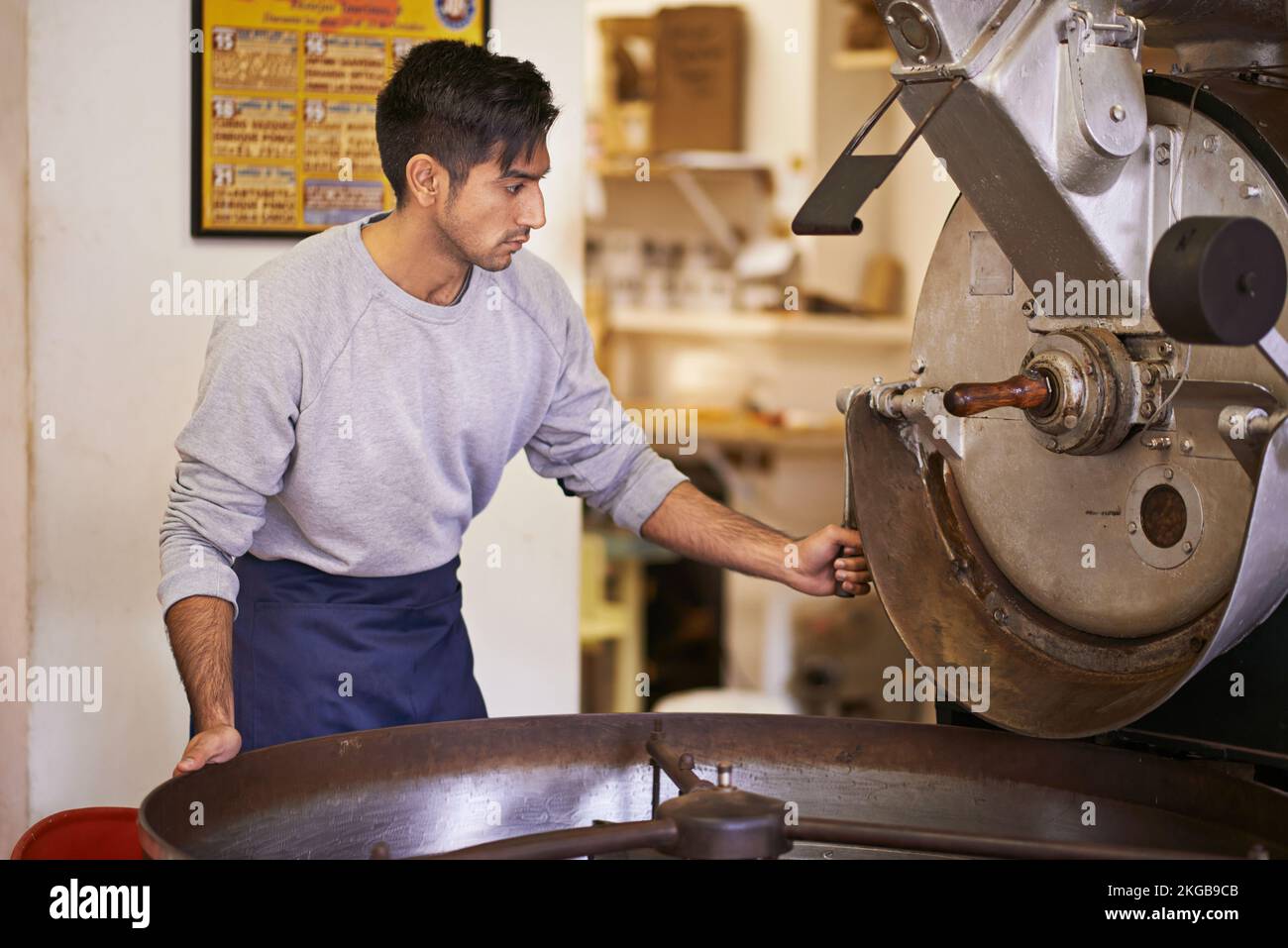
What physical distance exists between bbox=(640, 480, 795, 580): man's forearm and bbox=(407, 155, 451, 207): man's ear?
47cm

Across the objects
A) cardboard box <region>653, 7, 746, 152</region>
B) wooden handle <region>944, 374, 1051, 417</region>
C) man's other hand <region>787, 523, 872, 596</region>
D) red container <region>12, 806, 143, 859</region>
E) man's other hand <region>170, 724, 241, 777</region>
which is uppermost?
cardboard box <region>653, 7, 746, 152</region>

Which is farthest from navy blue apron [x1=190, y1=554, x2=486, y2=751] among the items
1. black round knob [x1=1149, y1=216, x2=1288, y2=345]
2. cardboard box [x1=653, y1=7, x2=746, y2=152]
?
cardboard box [x1=653, y1=7, x2=746, y2=152]

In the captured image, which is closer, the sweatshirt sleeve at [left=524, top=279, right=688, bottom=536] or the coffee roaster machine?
the coffee roaster machine

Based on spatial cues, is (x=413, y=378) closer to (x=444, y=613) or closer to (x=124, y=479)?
(x=444, y=613)

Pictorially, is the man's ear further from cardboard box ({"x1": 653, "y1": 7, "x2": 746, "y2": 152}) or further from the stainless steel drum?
cardboard box ({"x1": 653, "y1": 7, "x2": 746, "y2": 152})

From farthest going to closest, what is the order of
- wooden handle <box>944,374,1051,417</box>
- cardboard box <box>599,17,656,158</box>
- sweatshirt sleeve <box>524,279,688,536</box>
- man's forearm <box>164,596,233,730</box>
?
cardboard box <box>599,17,656,158</box>, sweatshirt sleeve <box>524,279,688,536</box>, man's forearm <box>164,596,233,730</box>, wooden handle <box>944,374,1051,417</box>

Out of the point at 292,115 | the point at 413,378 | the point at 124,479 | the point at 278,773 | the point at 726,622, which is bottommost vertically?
the point at 726,622

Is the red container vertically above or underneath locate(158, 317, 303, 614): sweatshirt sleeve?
underneath

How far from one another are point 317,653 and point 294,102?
3.35 ft

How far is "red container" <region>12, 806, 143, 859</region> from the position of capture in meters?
2.02

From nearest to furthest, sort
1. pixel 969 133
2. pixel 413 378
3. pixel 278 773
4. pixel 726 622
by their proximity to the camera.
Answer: pixel 969 133 → pixel 278 773 → pixel 413 378 → pixel 726 622

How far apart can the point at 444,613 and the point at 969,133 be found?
923 millimetres
